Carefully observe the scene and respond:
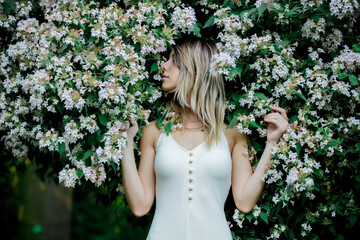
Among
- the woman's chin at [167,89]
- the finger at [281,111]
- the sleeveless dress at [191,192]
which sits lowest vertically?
the sleeveless dress at [191,192]

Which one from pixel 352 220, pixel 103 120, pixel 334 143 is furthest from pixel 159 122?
pixel 352 220

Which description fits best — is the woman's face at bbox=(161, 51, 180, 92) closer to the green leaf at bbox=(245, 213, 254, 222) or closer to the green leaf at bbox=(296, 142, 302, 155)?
the green leaf at bbox=(296, 142, 302, 155)

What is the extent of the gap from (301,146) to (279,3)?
3.26 feet

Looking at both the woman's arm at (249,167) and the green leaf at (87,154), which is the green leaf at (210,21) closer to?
the woman's arm at (249,167)

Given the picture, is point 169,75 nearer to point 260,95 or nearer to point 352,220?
point 260,95

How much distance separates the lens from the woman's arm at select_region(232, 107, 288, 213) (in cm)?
268

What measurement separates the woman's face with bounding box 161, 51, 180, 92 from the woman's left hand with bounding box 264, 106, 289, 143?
668 mm

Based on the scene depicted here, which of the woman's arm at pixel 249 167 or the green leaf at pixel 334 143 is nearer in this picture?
the green leaf at pixel 334 143

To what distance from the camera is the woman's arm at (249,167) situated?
2.68 m

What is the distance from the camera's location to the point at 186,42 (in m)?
2.87

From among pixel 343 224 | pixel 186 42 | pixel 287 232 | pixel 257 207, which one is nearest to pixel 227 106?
pixel 186 42

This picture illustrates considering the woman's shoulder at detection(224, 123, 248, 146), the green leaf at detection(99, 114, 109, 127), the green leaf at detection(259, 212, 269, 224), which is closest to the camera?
the green leaf at detection(99, 114, 109, 127)

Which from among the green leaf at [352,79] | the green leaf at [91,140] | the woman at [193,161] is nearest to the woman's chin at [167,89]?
the woman at [193,161]

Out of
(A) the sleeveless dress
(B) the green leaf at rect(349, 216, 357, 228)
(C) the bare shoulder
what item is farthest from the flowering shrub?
(A) the sleeveless dress
